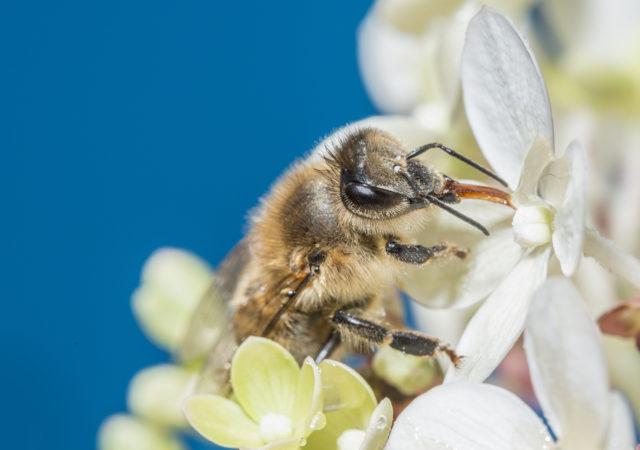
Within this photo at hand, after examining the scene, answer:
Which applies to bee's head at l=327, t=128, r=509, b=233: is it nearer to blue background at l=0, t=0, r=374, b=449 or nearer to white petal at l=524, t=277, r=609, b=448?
white petal at l=524, t=277, r=609, b=448

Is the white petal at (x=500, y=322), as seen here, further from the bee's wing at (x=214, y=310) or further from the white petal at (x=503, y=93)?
the bee's wing at (x=214, y=310)

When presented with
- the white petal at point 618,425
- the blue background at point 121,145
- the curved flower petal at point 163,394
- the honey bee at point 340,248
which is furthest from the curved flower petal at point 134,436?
the blue background at point 121,145

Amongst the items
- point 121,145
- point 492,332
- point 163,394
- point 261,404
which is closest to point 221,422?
point 261,404

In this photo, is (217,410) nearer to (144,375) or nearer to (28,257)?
(144,375)

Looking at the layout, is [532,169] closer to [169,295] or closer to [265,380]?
[265,380]

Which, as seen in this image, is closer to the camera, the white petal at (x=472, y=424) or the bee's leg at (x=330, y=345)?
the white petal at (x=472, y=424)

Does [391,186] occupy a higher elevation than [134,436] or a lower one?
higher

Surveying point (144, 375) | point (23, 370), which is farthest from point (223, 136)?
point (144, 375)

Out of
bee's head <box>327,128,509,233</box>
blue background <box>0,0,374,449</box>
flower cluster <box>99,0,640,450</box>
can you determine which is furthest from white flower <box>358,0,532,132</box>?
blue background <box>0,0,374,449</box>
